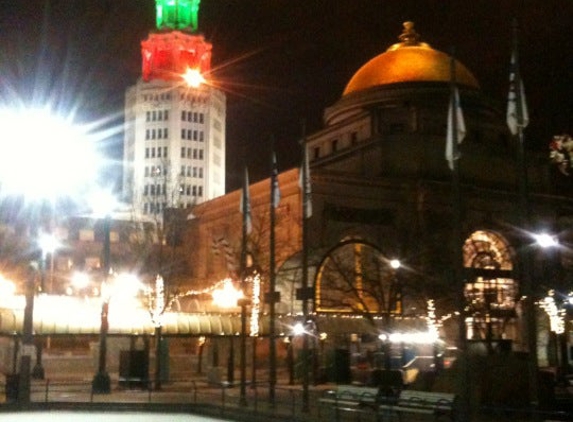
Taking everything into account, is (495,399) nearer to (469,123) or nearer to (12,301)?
(12,301)

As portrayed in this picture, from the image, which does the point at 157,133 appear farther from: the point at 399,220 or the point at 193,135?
the point at 399,220

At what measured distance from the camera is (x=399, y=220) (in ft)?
244

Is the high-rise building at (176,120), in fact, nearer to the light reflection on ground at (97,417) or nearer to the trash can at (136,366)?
the trash can at (136,366)

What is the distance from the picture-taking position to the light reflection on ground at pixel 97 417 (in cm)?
2826

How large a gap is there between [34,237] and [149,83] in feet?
454

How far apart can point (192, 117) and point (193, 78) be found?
9.14m

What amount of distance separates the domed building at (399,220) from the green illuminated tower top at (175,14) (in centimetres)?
9347

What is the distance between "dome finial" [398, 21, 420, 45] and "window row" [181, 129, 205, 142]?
71.6 metres

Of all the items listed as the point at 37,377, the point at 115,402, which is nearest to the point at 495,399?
the point at 115,402

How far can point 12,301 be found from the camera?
53.0m

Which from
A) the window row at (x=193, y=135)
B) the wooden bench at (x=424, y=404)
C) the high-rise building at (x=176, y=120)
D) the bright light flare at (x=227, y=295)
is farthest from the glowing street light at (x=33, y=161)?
the window row at (x=193, y=135)

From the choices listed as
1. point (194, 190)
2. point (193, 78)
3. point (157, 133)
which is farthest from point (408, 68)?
point (193, 78)

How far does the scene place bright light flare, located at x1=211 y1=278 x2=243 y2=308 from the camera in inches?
2495

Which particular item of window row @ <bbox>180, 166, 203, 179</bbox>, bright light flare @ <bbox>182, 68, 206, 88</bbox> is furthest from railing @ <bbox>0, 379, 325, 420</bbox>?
bright light flare @ <bbox>182, 68, 206, 88</bbox>
